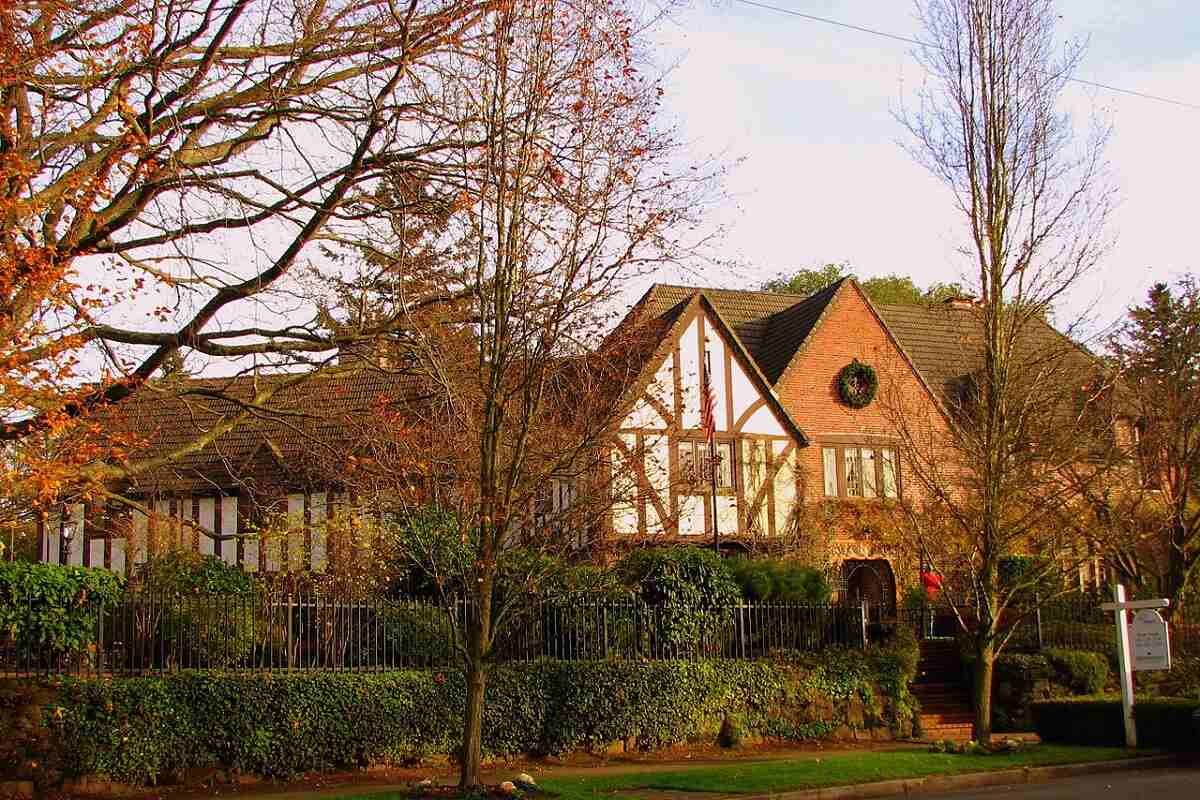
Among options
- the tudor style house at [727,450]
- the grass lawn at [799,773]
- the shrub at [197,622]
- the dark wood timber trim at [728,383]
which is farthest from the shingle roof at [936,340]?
the shrub at [197,622]

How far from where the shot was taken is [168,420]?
3250cm

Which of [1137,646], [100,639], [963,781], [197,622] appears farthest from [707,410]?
[100,639]

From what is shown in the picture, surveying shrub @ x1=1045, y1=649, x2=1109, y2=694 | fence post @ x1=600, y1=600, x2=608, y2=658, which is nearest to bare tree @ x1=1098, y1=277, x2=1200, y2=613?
shrub @ x1=1045, y1=649, x2=1109, y2=694

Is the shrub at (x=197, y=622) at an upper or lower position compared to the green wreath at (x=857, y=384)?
lower

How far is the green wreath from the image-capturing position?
30.9 m

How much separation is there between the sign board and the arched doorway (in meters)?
10.5

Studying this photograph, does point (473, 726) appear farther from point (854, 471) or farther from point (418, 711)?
point (854, 471)

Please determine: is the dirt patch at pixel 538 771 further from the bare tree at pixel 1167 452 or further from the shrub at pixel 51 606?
the bare tree at pixel 1167 452

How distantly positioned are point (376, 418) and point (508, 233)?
162 inches

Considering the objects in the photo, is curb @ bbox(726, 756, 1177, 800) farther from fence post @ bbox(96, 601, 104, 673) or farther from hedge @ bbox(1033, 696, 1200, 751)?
fence post @ bbox(96, 601, 104, 673)

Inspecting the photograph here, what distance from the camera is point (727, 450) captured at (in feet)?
91.5

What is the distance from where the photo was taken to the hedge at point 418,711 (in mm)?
14016

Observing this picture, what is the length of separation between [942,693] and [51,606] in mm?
15075

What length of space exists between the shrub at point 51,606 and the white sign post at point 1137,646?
13457 mm
